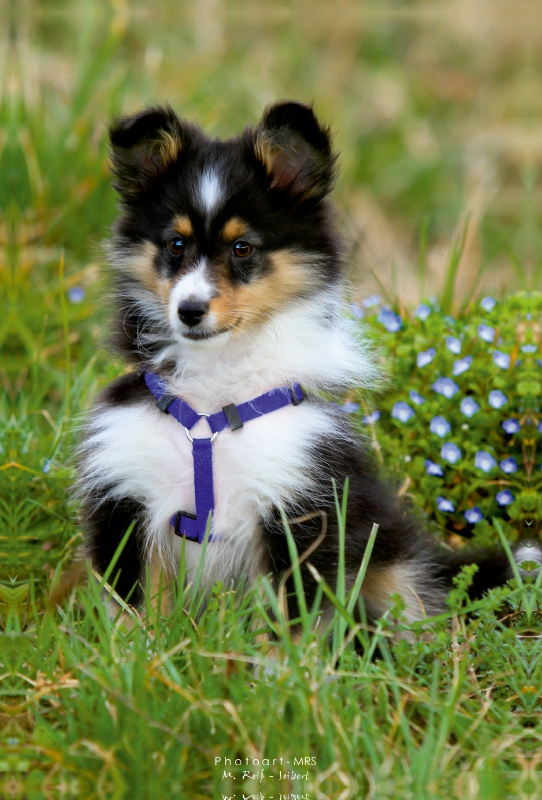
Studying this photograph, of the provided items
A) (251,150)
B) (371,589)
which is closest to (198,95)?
(251,150)

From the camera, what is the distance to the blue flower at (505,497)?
4.38m

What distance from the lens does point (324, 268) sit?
11.9ft

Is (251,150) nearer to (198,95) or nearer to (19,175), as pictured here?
(19,175)

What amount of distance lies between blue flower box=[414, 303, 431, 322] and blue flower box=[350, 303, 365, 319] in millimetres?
301

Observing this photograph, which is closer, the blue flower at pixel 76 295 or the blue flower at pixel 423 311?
the blue flower at pixel 423 311

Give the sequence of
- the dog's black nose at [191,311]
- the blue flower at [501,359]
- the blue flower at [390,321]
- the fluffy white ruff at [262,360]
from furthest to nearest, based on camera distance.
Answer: the blue flower at [390,321] < the blue flower at [501,359] < the fluffy white ruff at [262,360] < the dog's black nose at [191,311]

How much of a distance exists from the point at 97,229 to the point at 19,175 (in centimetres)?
62

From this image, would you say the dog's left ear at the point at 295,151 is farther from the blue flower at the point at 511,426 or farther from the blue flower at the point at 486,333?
the blue flower at the point at 511,426

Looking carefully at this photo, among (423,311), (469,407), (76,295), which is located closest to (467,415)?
(469,407)

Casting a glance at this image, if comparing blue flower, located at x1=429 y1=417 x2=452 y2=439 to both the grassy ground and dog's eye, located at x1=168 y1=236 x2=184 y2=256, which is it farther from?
dog's eye, located at x1=168 y1=236 x2=184 y2=256

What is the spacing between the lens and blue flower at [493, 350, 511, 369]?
14.7ft

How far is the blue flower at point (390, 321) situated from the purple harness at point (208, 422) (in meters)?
1.45

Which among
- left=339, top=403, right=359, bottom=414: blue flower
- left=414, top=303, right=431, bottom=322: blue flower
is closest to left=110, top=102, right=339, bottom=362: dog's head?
left=339, top=403, right=359, bottom=414: blue flower

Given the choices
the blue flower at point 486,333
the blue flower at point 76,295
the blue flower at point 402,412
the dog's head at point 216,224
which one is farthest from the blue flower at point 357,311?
the blue flower at point 76,295
